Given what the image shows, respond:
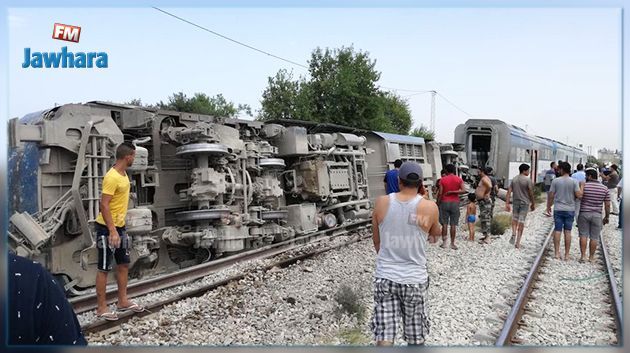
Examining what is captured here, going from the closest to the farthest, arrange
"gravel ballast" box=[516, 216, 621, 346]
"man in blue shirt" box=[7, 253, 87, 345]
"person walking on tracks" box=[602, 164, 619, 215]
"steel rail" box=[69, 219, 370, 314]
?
"man in blue shirt" box=[7, 253, 87, 345], "gravel ballast" box=[516, 216, 621, 346], "steel rail" box=[69, 219, 370, 314], "person walking on tracks" box=[602, 164, 619, 215]

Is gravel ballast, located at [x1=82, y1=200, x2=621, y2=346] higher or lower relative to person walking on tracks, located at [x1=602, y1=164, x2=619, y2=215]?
lower

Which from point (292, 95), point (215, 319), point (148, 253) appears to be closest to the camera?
point (215, 319)

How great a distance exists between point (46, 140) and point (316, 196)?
19.3 ft

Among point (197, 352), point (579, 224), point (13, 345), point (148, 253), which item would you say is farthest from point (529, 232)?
point (13, 345)

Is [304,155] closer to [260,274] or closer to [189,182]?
[189,182]

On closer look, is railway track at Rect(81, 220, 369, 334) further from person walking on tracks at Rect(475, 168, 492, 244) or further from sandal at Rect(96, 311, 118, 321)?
person walking on tracks at Rect(475, 168, 492, 244)

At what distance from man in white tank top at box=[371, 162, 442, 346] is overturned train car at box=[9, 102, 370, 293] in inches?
156

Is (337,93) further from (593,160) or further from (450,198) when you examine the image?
(593,160)

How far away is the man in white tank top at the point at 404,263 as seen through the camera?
12.2ft

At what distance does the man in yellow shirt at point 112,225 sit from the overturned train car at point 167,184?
3.78 ft

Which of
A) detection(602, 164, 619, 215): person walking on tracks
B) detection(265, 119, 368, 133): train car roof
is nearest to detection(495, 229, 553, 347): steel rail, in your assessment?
detection(265, 119, 368, 133): train car roof

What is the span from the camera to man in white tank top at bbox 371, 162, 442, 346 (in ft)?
12.2

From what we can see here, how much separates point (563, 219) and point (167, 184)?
23.4ft

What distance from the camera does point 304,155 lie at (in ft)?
35.6
